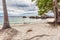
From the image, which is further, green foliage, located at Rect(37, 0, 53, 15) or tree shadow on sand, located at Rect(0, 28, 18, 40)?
green foliage, located at Rect(37, 0, 53, 15)

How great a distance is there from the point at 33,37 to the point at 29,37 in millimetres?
266

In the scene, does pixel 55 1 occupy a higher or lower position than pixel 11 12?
higher

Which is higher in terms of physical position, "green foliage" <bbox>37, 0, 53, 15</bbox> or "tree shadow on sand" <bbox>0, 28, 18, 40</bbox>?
"green foliage" <bbox>37, 0, 53, 15</bbox>

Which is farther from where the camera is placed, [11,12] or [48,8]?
[11,12]

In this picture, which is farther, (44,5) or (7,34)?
(44,5)

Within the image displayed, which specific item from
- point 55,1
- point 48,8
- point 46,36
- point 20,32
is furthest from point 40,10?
point 46,36

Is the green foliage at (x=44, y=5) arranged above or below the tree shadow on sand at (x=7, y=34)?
above

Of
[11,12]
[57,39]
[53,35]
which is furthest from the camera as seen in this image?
[11,12]

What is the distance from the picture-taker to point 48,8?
13.9 m

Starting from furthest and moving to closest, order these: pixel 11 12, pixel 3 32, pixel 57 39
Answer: pixel 11 12 < pixel 3 32 < pixel 57 39

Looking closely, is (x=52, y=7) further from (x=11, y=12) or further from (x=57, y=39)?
(x=11, y=12)

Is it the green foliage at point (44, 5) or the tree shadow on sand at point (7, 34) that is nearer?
the tree shadow on sand at point (7, 34)

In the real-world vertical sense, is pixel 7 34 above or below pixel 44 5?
below

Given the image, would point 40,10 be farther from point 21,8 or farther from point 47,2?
point 21,8
